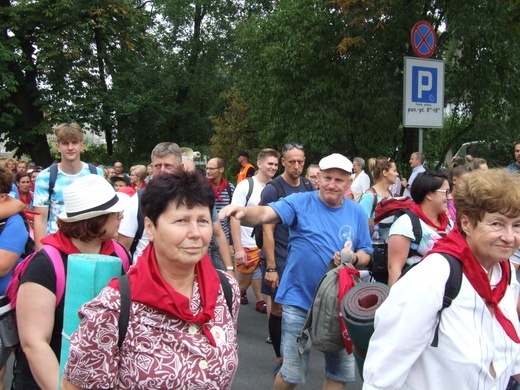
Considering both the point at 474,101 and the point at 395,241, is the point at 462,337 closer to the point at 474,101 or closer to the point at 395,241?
the point at 395,241

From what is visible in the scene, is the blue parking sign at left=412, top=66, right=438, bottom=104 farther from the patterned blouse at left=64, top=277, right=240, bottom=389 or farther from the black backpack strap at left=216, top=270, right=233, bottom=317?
the patterned blouse at left=64, top=277, right=240, bottom=389

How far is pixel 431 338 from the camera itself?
2129mm

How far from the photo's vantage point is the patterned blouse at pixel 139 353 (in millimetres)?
1886

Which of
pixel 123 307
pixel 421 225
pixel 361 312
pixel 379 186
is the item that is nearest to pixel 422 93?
pixel 379 186

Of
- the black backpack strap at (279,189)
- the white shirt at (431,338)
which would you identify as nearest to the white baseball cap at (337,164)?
the black backpack strap at (279,189)

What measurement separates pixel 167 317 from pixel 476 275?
1.20 meters

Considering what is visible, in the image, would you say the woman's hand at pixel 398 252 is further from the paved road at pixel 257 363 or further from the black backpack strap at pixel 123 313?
the black backpack strap at pixel 123 313

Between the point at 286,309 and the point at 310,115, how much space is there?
33.9 feet

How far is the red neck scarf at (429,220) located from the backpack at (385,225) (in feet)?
0.15

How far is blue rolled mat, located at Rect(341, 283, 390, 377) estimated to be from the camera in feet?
9.23

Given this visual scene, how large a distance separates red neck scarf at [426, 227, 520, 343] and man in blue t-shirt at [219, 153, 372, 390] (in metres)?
1.60

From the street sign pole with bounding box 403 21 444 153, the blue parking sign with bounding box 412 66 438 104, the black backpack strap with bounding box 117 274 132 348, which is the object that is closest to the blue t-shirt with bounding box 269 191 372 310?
the black backpack strap with bounding box 117 274 132 348

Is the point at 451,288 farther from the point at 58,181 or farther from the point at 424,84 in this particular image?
the point at 424,84

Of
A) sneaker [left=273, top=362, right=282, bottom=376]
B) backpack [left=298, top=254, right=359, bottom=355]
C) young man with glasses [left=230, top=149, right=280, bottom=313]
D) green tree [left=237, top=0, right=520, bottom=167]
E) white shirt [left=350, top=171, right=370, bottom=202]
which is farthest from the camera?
green tree [left=237, top=0, right=520, bottom=167]
